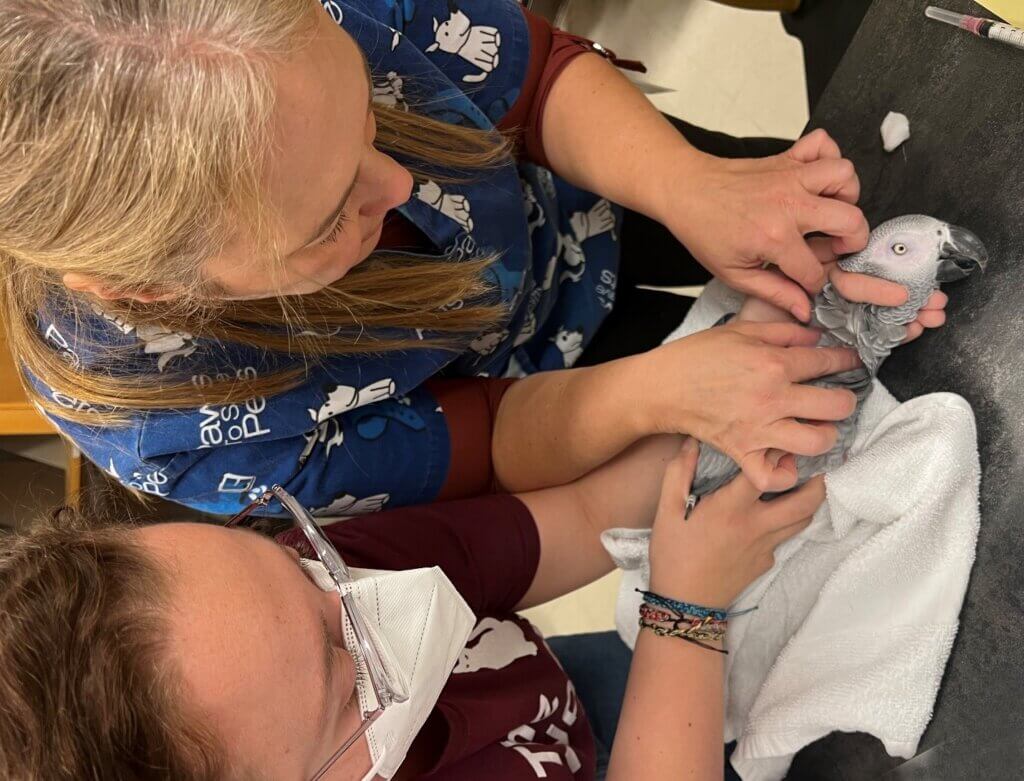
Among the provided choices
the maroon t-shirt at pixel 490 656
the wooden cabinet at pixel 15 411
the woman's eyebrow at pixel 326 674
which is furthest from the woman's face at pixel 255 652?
the wooden cabinet at pixel 15 411

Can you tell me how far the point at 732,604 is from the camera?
2.50ft

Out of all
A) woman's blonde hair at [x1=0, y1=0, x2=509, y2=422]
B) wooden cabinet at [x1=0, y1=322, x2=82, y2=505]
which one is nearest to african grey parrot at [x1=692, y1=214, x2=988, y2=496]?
woman's blonde hair at [x1=0, y1=0, x2=509, y2=422]

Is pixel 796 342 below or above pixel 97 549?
above

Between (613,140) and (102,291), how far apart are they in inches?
19.3

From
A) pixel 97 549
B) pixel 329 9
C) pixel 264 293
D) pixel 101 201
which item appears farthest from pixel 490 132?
pixel 97 549

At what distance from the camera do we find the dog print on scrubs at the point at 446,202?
0.75 metres

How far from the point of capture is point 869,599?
0.66 metres

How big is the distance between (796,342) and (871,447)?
4.3 inches

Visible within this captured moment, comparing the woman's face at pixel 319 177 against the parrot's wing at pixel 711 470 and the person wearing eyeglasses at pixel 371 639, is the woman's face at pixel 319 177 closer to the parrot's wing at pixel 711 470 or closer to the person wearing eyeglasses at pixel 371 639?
A: the person wearing eyeglasses at pixel 371 639

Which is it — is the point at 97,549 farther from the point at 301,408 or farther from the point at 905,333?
the point at 905,333

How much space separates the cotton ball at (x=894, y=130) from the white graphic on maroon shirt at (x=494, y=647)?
58cm

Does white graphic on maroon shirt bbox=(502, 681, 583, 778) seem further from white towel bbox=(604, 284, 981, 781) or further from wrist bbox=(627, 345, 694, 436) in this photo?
wrist bbox=(627, 345, 694, 436)

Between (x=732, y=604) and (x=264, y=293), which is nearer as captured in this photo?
(x=264, y=293)

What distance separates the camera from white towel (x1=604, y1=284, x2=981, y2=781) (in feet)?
1.97
